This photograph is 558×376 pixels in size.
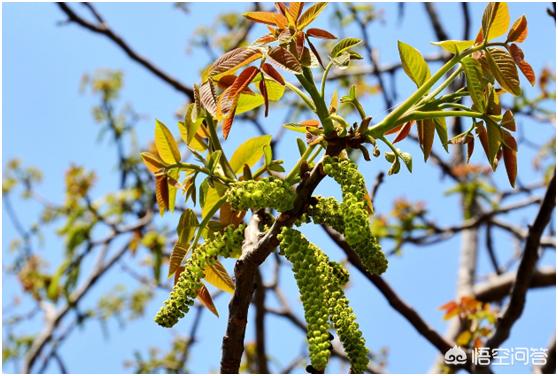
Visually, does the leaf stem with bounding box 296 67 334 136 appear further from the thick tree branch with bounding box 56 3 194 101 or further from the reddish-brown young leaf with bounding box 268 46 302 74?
the thick tree branch with bounding box 56 3 194 101

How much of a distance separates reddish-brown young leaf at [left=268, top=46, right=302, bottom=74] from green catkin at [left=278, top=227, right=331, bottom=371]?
32 cm

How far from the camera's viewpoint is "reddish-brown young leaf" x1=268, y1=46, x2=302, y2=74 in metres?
1.42

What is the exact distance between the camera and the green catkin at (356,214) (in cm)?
132

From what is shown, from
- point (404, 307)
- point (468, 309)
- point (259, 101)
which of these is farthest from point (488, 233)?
point (259, 101)

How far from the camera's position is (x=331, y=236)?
2.55 m

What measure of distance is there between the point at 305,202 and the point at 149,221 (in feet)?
9.59

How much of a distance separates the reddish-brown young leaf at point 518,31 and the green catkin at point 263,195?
0.58m

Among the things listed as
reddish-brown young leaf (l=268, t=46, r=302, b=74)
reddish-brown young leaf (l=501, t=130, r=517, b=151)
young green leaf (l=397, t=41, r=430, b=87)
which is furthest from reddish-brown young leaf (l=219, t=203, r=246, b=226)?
reddish-brown young leaf (l=501, t=130, r=517, b=151)

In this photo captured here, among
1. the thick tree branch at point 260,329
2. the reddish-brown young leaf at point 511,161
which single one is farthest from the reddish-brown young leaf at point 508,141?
the thick tree branch at point 260,329

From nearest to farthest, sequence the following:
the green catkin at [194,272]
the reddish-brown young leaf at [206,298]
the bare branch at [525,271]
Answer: the green catkin at [194,272], the reddish-brown young leaf at [206,298], the bare branch at [525,271]

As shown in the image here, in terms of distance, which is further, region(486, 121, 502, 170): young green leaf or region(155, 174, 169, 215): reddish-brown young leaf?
region(155, 174, 169, 215): reddish-brown young leaf

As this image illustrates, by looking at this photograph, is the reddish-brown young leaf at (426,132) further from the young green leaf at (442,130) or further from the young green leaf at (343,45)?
the young green leaf at (343,45)

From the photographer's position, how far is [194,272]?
147cm

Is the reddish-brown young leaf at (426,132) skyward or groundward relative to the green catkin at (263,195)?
skyward
